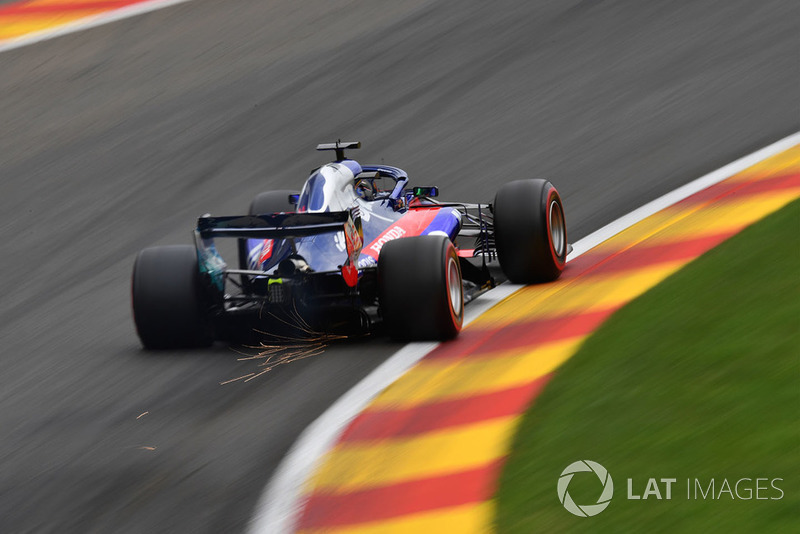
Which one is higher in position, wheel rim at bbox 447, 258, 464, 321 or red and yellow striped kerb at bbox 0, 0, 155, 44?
red and yellow striped kerb at bbox 0, 0, 155, 44

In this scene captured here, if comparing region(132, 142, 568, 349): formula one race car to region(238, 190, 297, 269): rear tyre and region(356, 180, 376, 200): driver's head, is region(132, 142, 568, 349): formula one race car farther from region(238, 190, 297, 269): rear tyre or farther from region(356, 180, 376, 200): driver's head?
region(238, 190, 297, 269): rear tyre

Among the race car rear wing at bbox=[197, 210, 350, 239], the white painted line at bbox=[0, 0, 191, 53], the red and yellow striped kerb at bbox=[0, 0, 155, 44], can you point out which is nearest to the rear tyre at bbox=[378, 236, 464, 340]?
the race car rear wing at bbox=[197, 210, 350, 239]

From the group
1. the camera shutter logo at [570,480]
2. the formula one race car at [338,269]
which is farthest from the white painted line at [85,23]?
the camera shutter logo at [570,480]

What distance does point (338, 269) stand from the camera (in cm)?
734

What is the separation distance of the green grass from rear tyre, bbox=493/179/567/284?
3.43 ft

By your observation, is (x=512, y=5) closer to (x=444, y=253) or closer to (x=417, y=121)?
(x=417, y=121)

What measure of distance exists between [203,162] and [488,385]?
707 cm

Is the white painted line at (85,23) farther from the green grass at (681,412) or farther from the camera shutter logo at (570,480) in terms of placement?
the camera shutter logo at (570,480)

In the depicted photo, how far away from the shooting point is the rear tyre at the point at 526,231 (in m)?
8.02

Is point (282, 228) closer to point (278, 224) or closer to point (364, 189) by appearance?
point (278, 224)

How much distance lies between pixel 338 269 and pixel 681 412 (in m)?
2.72

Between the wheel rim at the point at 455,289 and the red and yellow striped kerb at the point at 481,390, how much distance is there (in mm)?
176

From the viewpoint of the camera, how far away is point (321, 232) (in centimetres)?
723

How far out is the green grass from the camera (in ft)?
14.8
